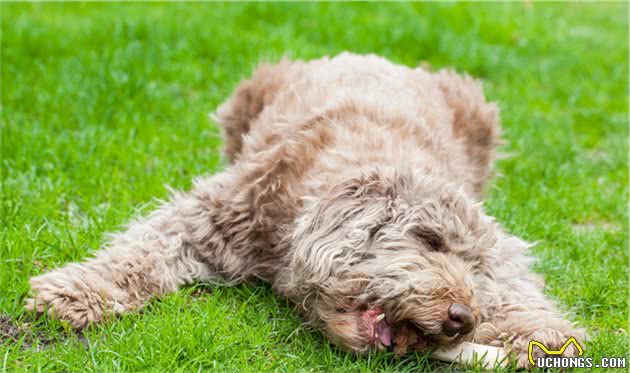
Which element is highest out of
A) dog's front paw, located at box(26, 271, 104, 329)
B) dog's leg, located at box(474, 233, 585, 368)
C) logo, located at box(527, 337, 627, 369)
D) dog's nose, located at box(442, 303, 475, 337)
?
dog's nose, located at box(442, 303, 475, 337)

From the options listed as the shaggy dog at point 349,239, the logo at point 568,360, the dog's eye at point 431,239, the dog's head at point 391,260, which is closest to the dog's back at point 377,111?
the shaggy dog at point 349,239

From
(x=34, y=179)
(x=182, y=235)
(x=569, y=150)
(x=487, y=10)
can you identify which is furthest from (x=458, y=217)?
(x=487, y=10)

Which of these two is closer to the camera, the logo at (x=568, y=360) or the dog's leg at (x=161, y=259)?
the logo at (x=568, y=360)

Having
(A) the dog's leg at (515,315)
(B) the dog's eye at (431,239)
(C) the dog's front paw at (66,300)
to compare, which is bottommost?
(A) the dog's leg at (515,315)

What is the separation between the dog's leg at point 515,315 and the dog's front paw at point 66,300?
5.96ft

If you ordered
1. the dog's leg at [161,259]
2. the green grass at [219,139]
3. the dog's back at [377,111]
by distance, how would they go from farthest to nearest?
the dog's back at [377,111], the dog's leg at [161,259], the green grass at [219,139]

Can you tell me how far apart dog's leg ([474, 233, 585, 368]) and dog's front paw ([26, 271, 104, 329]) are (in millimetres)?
1815

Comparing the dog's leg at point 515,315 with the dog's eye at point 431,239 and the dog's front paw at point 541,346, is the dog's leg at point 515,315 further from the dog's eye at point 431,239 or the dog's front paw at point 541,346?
the dog's eye at point 431,239

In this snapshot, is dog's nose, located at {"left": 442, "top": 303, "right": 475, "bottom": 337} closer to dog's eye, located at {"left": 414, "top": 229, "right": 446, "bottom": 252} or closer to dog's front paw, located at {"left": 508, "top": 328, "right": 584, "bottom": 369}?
dog's eye, located at {"left": 414, "top": 229, "right": 446, "bottom": 252}

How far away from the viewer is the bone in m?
4.01

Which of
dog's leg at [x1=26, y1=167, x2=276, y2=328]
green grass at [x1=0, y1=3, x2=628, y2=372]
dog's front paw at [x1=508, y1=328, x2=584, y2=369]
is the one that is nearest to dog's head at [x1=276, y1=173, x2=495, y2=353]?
green grass at [x1=0, y1=3, x2=628, y2=372]

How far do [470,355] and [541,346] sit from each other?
0.35 meters

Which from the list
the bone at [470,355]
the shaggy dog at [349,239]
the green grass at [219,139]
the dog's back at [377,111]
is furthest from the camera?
the dog's back at [377,111]

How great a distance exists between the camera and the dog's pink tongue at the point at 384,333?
3.91 metres
